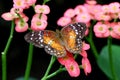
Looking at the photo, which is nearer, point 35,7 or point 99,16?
point 35,7

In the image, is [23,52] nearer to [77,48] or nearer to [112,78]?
[112,78]

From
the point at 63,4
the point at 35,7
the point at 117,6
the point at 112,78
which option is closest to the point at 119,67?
the point at 112,78

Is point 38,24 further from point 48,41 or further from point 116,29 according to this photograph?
point 116,29

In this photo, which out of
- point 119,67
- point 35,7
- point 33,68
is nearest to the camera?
point 35,7

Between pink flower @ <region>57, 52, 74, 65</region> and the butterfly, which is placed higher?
the butterfly

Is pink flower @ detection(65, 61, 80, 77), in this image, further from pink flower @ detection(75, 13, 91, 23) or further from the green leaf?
the green leaf

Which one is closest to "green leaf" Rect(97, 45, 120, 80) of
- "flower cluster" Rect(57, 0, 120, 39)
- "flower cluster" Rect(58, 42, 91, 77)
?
"flower cluster" Rect(57, 0, 120, 39)

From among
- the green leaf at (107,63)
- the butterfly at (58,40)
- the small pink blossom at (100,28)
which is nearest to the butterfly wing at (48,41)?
the butterfly at (58,40)
